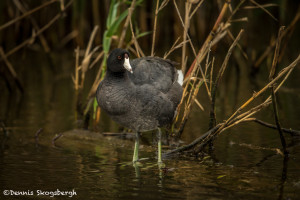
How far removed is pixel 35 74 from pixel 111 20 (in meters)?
4.40

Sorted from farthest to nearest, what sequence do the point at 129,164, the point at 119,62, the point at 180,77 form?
the point at 180,77 → the point at 129,164 → the point at 119,62

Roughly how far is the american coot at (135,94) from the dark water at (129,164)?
39cm

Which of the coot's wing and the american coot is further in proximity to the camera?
the coot's wing

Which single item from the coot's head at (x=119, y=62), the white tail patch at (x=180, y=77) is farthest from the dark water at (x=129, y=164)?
the coot's head at (x=119, y=62)

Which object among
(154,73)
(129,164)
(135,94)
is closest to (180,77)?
(154,73)

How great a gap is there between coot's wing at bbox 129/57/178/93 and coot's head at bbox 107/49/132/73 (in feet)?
0.64

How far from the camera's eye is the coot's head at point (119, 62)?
4254 millimetres

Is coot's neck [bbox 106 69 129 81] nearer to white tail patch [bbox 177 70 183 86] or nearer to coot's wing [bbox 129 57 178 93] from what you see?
coot's wing [bbox 129 57 178 93]

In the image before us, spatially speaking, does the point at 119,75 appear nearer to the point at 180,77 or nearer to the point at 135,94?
the point at 135,94

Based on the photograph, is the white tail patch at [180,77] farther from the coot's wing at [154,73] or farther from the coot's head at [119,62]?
the coot's head at [119,62]

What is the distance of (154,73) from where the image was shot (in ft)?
15.1

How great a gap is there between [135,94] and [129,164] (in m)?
0.61

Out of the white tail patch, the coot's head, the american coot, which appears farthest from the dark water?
the coot's head

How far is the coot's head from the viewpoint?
425 cm
